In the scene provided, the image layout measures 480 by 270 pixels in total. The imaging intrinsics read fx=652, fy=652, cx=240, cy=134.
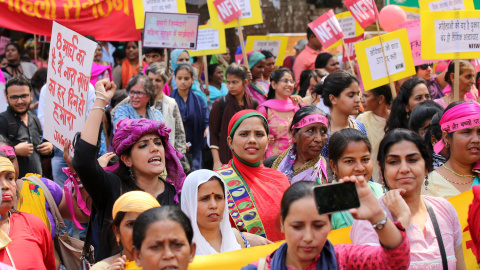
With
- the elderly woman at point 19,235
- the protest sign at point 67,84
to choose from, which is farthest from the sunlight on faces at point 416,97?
the elderly woman at point 19,235

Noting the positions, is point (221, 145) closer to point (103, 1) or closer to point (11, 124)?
point (11, 124)

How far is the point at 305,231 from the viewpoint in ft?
9.07

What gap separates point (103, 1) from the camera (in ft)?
29.7

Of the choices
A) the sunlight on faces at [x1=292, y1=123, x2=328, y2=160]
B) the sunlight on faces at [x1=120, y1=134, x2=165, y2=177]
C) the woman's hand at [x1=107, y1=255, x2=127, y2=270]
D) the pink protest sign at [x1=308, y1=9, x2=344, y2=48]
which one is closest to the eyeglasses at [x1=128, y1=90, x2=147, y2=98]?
the sunlight on faces at [x1=292, y1=123, x2=328, y2=160]

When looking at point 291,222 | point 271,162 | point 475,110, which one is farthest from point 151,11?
point 291,222

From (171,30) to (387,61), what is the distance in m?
2.91

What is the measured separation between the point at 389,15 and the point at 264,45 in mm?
2204

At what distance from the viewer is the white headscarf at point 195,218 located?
3650 mm

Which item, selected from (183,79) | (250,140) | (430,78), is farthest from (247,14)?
(250,140)

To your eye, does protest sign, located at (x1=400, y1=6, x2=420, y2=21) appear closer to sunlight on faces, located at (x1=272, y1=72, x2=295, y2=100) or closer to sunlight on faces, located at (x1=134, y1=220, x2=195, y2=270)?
sunlight on faces, located at (x1=272, y1=72, x2=295, y2=100)

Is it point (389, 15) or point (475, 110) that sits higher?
point (389, 15)

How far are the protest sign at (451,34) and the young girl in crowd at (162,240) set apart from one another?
13.8 feet

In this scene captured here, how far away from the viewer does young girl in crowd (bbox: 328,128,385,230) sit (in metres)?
3.88

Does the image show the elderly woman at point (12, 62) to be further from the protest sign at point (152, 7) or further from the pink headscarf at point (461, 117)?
the pink headscarf at point (461, 117)
